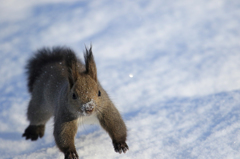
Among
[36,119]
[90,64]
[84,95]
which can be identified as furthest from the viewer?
[36,119]

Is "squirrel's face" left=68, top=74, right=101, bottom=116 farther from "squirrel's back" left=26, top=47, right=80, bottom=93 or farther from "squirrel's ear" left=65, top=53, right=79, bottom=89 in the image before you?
"squirrel's back" left=26, top=47, right=80, bottom=93

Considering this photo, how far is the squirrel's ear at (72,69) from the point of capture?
Result: 3.72m

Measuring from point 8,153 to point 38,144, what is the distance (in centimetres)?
55

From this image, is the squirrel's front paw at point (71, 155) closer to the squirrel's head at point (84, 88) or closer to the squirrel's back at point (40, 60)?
the squirrel's head at point (84, 88)

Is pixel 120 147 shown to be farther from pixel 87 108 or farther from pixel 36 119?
pixel 36 119

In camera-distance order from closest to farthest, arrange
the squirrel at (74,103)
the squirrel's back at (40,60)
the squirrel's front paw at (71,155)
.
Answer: the squirrel at (74,103), the squirrel's front paw at (71,155), the squirrel's back at (40,60)

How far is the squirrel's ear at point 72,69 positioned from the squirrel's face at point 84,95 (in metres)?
0.06

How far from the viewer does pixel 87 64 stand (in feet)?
12.5

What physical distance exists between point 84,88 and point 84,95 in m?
0.10

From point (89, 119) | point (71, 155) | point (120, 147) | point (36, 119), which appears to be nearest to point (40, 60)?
point (36, 119)

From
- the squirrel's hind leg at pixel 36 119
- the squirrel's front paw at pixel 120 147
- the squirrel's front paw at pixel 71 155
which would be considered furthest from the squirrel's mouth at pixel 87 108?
the squirrel's hind leg at pixel 36 119

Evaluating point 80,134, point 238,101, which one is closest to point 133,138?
point 80,134

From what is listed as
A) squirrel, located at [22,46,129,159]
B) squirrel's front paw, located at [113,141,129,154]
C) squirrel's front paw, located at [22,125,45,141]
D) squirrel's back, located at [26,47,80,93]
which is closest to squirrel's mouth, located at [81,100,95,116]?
squirrel, located at [22,46,129,159]

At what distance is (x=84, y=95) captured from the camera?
A: 11.6 ft
